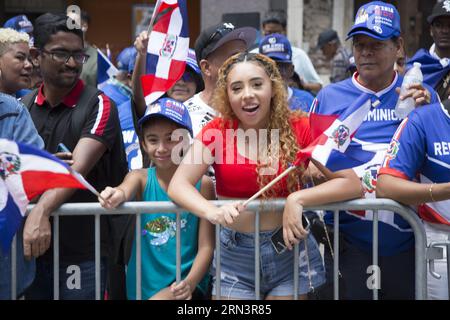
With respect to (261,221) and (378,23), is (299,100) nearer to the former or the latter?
(378,23)

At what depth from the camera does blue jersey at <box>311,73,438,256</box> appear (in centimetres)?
448

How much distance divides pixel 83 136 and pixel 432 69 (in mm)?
2261

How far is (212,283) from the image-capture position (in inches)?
174

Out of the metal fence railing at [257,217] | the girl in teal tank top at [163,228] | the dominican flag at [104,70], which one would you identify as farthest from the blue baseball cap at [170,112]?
the dominican flag at [104,70]

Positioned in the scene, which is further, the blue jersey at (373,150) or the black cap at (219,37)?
the black cap at (219,37)

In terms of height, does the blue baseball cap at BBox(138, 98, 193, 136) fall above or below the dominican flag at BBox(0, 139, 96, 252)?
above

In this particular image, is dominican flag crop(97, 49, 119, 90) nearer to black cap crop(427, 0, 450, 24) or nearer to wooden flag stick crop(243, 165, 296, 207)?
black cap crop(427, 0, 450, 24)

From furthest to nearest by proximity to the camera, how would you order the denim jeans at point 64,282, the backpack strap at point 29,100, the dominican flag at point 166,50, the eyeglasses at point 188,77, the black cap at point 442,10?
the eyeglasses at point 188,77
the black cap at point 442,10
the dominican flag at point 166,50
the backpack strap at point 29,100
the denim jeans at point 64,282

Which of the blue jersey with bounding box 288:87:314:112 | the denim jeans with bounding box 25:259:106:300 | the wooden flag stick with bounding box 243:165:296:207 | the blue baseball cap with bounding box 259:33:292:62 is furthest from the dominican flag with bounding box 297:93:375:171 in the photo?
the blue baseball cap with bounding box 259:33:292:62

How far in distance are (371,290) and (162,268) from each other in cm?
114

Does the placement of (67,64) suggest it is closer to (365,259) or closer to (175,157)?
(175,157)

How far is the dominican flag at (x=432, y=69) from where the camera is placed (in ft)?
17.3

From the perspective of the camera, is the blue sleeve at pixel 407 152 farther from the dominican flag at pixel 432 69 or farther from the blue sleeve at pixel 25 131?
the blue sleeve at pixel 25 131

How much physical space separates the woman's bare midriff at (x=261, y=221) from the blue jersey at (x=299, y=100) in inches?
77.8
